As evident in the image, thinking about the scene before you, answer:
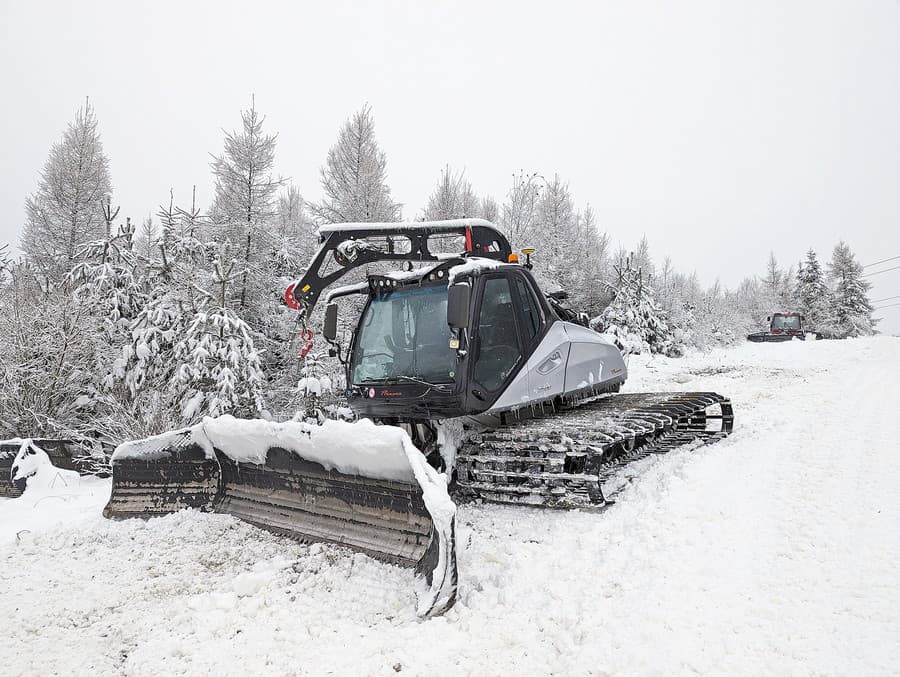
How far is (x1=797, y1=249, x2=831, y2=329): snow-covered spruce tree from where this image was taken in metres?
47.7

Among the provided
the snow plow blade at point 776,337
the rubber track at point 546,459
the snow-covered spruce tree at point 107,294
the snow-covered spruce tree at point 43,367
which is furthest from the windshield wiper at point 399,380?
the snow plow blade at point 776,337

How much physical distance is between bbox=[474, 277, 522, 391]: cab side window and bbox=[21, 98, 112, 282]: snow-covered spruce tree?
81.5ft

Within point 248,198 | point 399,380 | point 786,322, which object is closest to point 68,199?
point 248,198

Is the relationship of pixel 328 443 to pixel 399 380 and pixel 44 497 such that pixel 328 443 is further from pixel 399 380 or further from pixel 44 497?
pixel 44 497

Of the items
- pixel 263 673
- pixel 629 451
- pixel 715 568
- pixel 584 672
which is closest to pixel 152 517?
pixel 263 673

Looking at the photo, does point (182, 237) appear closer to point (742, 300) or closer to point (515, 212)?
point (515, 212)

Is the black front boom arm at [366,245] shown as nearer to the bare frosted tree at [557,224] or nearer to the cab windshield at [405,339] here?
the cab windshield at [405,339]

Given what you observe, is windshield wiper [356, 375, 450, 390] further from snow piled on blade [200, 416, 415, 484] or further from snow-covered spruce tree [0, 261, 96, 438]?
snow-covered spruce tree [0, 261, 96, 438]

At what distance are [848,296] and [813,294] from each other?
8.57 feet

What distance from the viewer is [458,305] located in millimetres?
4199

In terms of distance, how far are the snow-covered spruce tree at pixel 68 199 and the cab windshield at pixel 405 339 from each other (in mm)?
23851

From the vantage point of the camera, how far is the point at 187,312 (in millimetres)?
12297

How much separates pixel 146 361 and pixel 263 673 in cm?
1094

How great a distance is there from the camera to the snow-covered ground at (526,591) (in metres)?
2.26
